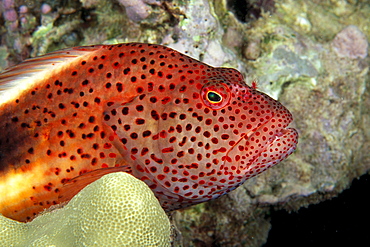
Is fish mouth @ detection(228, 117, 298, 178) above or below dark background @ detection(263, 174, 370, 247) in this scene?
above

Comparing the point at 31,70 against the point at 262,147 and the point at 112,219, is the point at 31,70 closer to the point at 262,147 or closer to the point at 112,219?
the point at 112,219

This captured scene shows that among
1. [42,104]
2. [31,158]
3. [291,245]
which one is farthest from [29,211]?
[291,245]

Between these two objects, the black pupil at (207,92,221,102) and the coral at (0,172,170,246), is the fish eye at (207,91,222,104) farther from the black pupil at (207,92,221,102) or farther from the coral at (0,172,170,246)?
the coral at (0,172,170,246)

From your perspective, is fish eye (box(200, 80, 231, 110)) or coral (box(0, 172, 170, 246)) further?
fish eye (box(200, 80, 231, 110))

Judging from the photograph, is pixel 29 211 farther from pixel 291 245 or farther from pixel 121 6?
pixel 291 245

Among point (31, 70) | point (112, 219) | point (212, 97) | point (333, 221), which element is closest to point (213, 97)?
point (212, 97)

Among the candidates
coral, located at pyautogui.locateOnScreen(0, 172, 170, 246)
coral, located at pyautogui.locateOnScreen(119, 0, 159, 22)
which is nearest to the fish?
coral, located at pyautogui.locateOnScreen(0, 172, 170, 246)

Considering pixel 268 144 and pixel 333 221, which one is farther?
pixel 333 221
